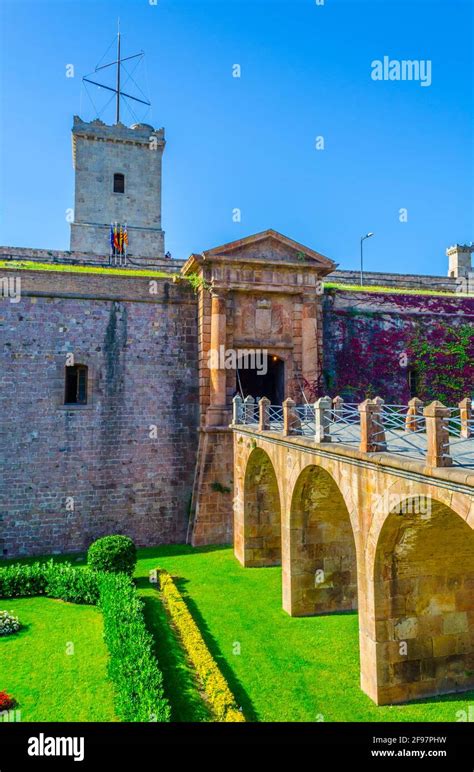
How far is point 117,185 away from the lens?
33.8m

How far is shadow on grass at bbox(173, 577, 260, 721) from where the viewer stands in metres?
9.18

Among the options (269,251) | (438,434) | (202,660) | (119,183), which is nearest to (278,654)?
(202,660)

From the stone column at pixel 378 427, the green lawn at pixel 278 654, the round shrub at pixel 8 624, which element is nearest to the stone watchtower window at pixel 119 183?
the green lawn at pixel 278 654

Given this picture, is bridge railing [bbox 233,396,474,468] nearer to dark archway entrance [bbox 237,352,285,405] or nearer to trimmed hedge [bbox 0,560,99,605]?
dark archway entrance [bbox 237,352,285,405]

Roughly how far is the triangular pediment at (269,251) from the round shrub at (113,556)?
10956 mm

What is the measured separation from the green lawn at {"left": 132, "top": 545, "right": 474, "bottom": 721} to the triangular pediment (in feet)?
38.3

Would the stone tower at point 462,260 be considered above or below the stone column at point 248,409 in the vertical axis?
above

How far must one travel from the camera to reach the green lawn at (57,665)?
942cm

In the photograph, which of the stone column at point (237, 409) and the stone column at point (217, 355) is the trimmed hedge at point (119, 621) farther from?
the stone column at point (217, 355)

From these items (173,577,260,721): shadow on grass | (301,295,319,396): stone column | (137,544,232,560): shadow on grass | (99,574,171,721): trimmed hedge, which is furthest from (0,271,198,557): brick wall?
(99,574,171,721): trimmed hedge

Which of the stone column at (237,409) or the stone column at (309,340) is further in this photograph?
the stone column at (309,340)

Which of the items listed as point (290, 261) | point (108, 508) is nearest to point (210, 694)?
A: point (108, 508)

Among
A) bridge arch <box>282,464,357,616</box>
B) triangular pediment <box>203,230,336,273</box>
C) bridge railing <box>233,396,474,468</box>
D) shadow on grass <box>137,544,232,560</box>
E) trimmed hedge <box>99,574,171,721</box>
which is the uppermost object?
triangular pediment <box>203,230,336,273</box>

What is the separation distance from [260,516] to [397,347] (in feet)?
36.5
